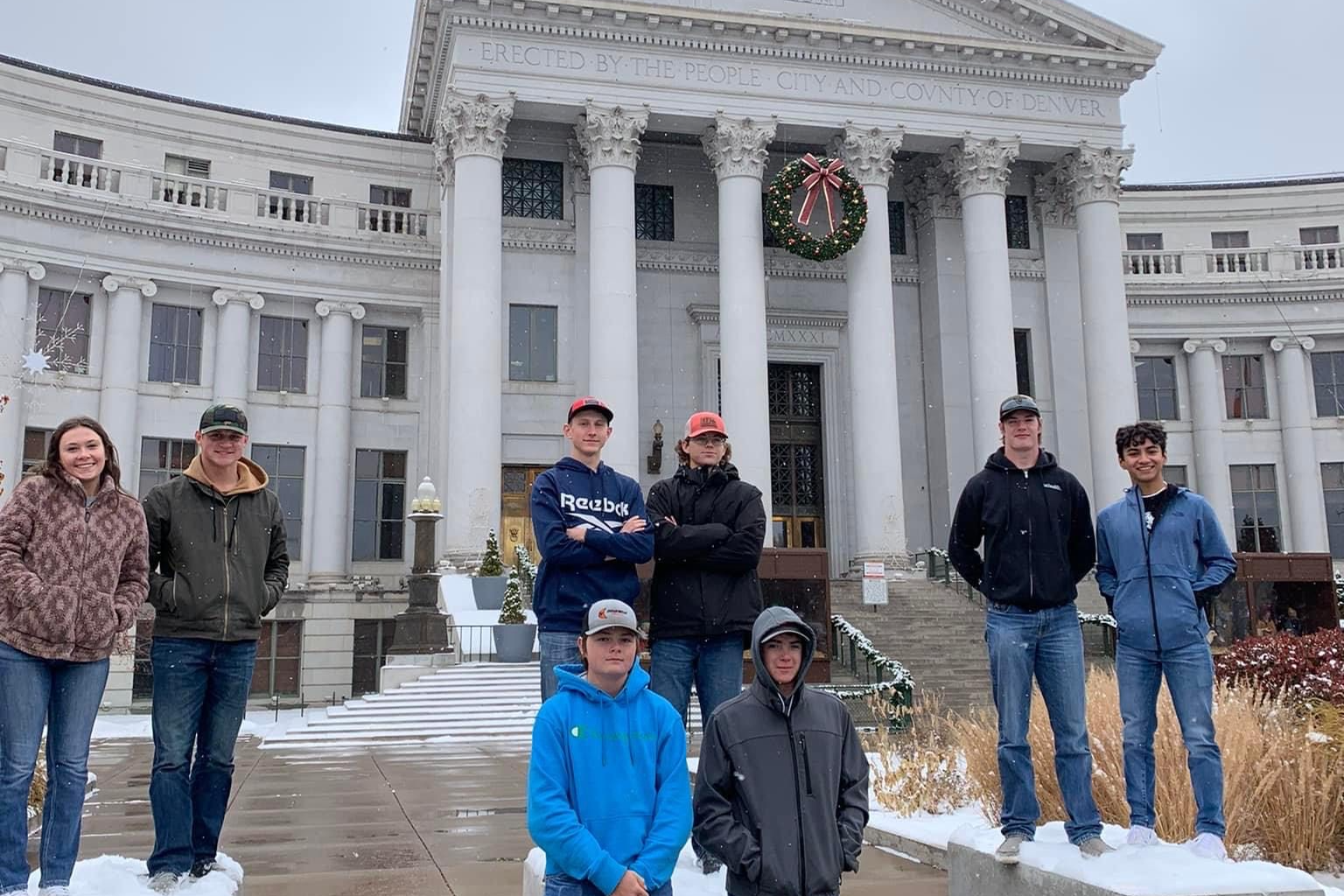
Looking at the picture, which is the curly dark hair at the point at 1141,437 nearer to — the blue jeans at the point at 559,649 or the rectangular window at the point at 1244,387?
the blue jeans at the point at 559,649

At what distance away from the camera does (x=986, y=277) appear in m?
32.1

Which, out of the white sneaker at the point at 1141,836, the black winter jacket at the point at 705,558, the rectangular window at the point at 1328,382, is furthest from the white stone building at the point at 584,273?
the white sneaker at the point at 1141,836

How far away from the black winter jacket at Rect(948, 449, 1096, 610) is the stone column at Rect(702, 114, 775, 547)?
73.3 ft

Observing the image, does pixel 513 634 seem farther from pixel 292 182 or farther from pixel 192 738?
pixel 292 182

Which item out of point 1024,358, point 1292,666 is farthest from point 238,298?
point 1292,666

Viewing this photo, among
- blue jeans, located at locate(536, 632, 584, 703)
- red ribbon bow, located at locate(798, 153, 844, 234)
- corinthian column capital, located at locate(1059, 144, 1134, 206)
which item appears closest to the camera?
blue jeans, located at locate(536, 632, 584, 703)

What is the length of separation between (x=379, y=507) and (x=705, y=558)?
28545mm

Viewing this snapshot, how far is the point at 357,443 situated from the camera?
33969mm

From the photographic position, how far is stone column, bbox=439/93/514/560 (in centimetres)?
2839

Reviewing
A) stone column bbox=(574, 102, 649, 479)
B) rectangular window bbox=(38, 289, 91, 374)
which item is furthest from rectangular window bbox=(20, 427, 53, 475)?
stone column bbox=(574, 102, 649, 479)

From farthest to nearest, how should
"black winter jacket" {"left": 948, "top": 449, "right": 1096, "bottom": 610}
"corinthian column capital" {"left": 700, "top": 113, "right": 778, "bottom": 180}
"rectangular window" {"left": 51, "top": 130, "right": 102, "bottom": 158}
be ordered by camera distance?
"rectangular window" {"left": 51, "top": 130, "right": 102, "bottom": 158}, "corinthian column capital" {"left": 700, "top": 113, "right": 778, "bottom": 180}, "black winter jacket" {"left": 948, "top": 449, "right": 1096, "bottom": 610}

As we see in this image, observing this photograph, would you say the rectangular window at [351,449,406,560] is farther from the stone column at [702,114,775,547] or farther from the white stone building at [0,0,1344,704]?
the stone column at [702,114,775,547]

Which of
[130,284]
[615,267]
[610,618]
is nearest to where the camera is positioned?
[610,618]

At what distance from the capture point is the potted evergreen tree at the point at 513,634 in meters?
22.9
